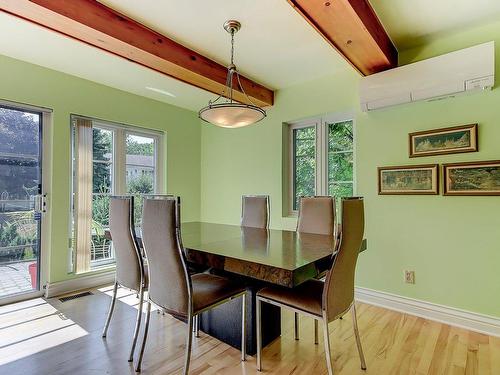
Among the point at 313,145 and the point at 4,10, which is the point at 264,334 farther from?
the point at 4,10

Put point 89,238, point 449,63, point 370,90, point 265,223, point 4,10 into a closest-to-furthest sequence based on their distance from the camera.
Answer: point 4,10 → point 449,63 → point 370,90 → point 265,223 → point 89,238

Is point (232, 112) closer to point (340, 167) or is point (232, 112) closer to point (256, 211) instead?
point (256, 211)

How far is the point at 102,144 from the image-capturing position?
3.47m

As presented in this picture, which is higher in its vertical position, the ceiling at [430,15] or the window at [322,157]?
the ceiling at [430,15]

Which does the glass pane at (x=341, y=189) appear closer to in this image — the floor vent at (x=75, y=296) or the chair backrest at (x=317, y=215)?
the chair backrest at (x=317, y=215)

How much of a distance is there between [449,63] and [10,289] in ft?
14.8

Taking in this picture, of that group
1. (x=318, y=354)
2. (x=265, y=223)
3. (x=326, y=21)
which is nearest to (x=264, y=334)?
(x=318, y=354)

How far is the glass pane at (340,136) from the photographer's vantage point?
10.4 ft

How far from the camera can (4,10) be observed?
5.94 feet

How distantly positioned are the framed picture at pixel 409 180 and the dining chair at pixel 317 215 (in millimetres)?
702

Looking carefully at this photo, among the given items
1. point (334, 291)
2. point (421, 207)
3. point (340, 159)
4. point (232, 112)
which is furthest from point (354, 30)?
point (334, 291)

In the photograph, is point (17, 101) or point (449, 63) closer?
point (449, 63)

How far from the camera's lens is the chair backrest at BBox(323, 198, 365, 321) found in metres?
1.54

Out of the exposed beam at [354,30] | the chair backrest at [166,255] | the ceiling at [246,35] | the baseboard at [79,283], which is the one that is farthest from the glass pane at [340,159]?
the baseboard at [79,283]
